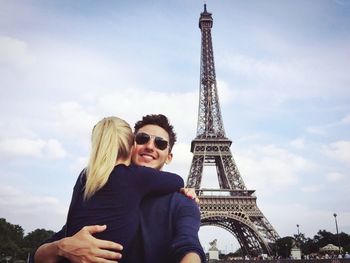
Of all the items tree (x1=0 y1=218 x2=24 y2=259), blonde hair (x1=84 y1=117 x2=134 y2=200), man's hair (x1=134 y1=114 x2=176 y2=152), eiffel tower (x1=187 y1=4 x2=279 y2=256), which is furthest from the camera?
tree (x1=0 y1=218 x2=24 y2=259)

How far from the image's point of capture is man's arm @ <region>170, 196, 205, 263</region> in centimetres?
218

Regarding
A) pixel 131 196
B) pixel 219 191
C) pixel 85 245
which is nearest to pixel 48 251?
pixel 85 245

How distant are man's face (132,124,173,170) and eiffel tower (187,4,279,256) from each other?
45.3 m

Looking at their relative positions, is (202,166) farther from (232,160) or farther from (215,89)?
(215,89)

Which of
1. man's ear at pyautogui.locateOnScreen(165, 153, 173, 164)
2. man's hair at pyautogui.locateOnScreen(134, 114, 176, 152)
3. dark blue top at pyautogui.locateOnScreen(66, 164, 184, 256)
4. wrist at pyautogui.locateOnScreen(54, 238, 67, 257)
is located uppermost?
man's hair at pyautogui.locateOnScreen(134, 114, 176, 152)

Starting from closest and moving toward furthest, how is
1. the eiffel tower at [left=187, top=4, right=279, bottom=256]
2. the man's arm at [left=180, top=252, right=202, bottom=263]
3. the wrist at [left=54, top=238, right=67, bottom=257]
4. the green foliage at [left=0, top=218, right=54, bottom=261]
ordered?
the man's arm at [left=180, top=252, right=202, bottom=263] < the wrist at [left=54, top=238, right=67, bottom=257] < the eiffel tower at [left=187, top=4, right=279, bottom=256] < the green foliage at [left=0, top=218, right=54, bottom=261]

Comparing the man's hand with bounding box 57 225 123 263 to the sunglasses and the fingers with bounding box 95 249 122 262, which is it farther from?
the sunglasses

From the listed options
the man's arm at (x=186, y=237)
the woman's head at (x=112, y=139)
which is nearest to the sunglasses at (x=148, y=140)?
the woman's head at (x=112, y=139)

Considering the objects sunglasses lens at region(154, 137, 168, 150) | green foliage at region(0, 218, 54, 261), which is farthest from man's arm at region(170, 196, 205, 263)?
green foliage at region(0, 218, 54, 261)

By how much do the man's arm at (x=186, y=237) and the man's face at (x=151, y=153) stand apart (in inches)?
34.3

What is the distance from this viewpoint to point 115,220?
2379 mm

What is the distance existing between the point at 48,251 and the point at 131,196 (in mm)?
818

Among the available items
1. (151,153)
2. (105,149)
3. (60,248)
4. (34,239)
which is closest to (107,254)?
(60,248)

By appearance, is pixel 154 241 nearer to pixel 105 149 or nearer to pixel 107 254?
pixel 107 254
